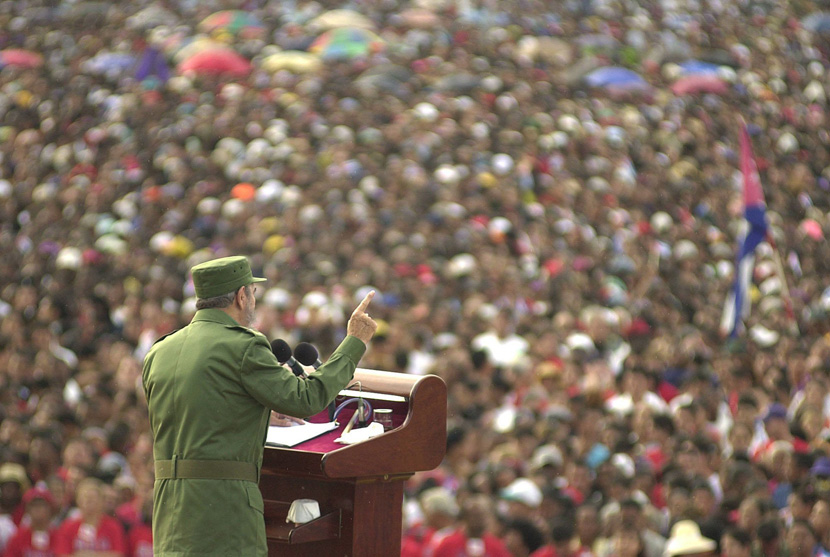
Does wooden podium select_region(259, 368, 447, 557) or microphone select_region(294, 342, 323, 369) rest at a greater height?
microphone select_region(294, 342, 323, 369)

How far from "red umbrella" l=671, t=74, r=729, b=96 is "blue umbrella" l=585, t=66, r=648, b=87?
61 centimetres

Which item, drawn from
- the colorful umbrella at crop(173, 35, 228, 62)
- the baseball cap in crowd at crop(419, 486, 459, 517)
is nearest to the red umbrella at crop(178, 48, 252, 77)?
the colorful umbrella at crop(173, 35, 228, 62)

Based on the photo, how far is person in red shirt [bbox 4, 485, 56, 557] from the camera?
570cm

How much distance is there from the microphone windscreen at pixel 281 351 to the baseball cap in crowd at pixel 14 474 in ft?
11.7

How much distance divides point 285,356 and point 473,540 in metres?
2.77

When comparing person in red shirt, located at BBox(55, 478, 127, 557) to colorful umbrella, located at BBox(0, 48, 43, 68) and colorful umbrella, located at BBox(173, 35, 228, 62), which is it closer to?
colorful umbrella, located at BBox(173, 35, 228, 62)

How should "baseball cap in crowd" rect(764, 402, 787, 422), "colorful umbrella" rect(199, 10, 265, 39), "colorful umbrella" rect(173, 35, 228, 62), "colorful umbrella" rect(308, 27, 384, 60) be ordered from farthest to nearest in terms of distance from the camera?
"colorful umbrella" rect(199, 10, 265, 39)
"colorful umbrella" rect(308, 27, 384, 60)
"colorful umbrella" rect(173, 35, 228, 62)
"baseball cap in crowd" rect(764, 402, 787, 422)

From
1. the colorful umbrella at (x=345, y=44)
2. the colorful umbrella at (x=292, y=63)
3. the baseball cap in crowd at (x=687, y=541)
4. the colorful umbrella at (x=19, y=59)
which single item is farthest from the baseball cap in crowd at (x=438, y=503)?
the colorful umbrella at (x=19, y=59)

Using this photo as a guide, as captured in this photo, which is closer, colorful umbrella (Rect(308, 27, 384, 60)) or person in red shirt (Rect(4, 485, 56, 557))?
person in red shirt (Rect(4, 485, 56, 557))

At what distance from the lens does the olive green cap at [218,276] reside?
9.53 feet

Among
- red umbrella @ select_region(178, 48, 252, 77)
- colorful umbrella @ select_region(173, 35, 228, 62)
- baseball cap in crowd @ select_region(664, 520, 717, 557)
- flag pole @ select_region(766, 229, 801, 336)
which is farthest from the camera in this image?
colorful umbrella @ select_region(173, 35, 228, 62)

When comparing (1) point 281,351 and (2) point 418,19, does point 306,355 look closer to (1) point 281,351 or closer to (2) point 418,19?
(1) point 281,351

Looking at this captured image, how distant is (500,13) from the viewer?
18438 millimetres

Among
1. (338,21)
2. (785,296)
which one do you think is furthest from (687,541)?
(338,21)
